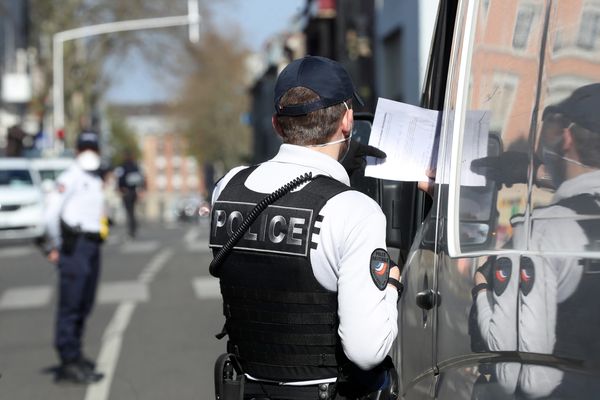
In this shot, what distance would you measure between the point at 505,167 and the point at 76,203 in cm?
615

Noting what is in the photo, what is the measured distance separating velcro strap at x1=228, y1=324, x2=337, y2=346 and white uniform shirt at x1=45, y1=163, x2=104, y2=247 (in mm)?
5542

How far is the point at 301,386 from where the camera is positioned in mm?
3074

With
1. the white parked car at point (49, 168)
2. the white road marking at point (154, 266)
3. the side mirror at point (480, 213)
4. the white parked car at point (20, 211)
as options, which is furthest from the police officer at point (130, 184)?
the side mirror at point (480, 213)

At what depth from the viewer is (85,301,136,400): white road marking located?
834 centimetres

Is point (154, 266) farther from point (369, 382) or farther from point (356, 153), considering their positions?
point (369, 382)

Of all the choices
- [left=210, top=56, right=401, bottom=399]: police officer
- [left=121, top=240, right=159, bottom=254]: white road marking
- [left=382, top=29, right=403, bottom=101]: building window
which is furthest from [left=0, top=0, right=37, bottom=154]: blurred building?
[left=210, top=56, right=401, bottom=399]: police officer

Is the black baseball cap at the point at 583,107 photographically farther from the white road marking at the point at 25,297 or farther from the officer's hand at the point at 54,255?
the white road marking at the point at 25,297

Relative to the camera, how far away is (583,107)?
8.37ft

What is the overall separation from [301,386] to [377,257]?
42cm

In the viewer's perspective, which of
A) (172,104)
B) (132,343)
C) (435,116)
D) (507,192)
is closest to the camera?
(507,192)

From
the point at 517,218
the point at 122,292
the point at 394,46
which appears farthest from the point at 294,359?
A: the point at 394,46

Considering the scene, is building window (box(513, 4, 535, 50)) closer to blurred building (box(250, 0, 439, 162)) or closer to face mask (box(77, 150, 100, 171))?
face mask (box(77, 150, 100, 171))

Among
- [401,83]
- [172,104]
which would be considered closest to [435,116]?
[401,83]

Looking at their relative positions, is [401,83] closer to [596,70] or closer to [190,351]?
[190,351]
